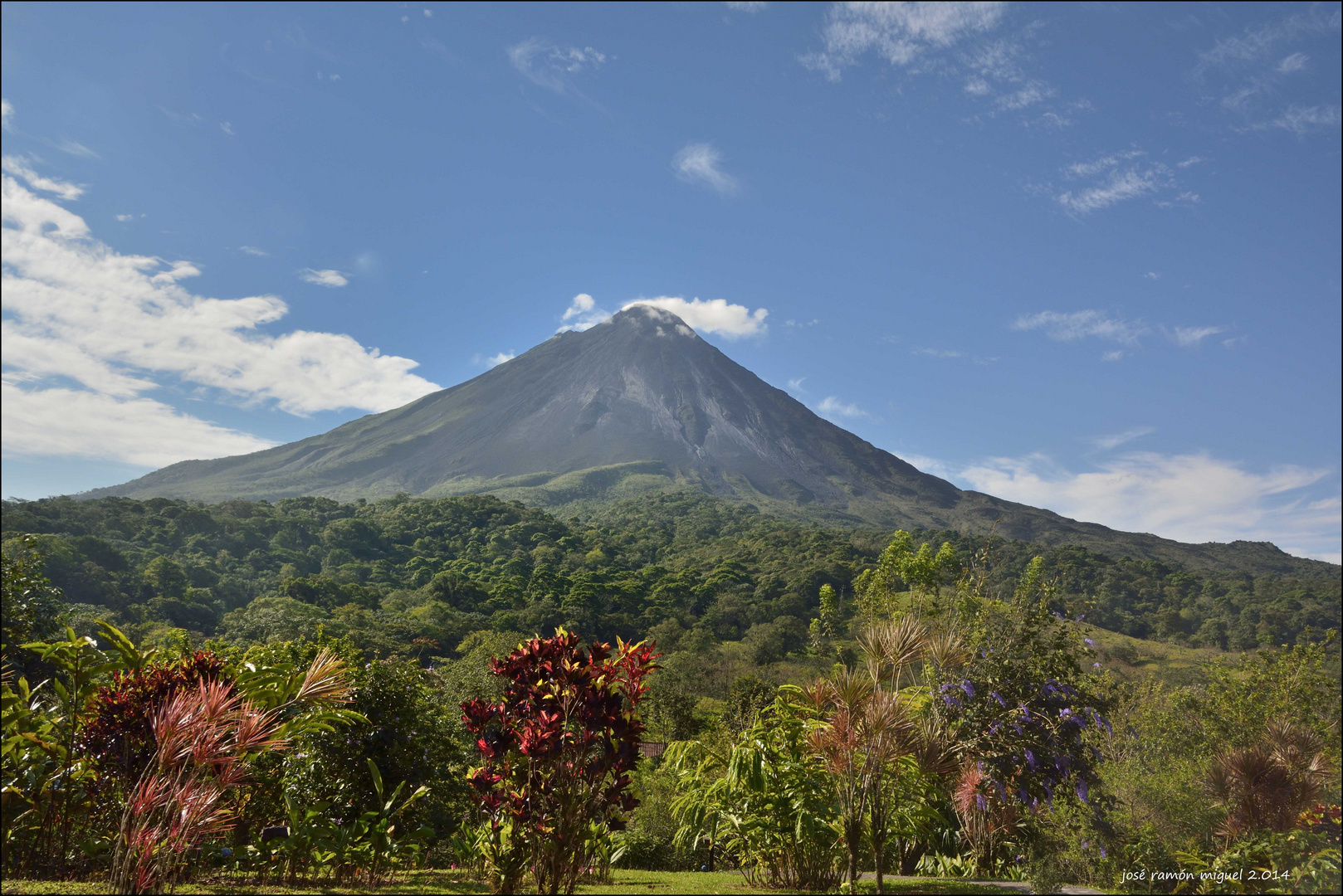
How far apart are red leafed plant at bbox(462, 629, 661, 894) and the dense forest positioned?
28730 mm

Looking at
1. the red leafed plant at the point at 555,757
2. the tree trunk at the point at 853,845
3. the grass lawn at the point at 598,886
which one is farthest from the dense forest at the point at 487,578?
the red leafed plant at the point at 555,757

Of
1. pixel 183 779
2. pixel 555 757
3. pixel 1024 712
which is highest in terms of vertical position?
pixel 555 757

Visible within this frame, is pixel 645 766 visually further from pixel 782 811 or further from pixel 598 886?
pixel 598 886

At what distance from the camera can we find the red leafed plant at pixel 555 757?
11.1 ft

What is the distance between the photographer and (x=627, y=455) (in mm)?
123438

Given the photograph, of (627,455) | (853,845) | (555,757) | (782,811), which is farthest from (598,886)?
(627,455)

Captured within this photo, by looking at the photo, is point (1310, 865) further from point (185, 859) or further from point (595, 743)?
point (185, 859)

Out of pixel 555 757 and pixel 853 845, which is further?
pixel 853 845

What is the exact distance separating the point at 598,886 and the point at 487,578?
53.4 meters

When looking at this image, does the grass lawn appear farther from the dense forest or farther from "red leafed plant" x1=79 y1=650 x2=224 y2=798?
the dense forest

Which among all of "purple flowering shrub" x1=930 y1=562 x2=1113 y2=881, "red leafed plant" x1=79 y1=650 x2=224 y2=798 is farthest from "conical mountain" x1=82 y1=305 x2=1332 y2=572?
"red leafed plant" x1=79 y1=650 x2=224 y2=798

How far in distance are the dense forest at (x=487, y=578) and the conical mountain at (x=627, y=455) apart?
29.3m

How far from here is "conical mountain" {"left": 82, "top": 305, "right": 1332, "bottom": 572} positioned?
4149 inches

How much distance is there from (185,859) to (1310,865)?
7037 millimetres
